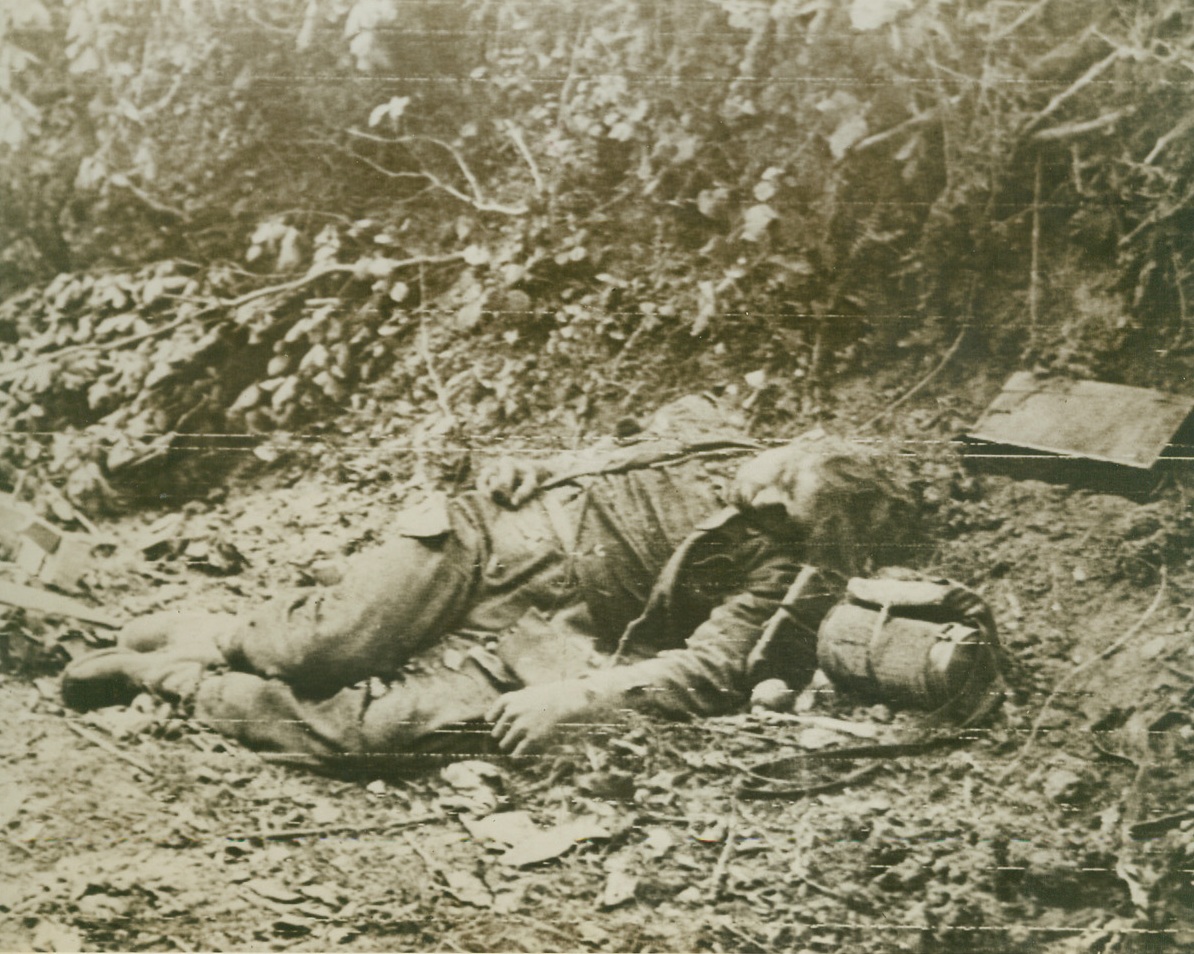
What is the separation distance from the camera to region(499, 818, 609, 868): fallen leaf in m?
2.26

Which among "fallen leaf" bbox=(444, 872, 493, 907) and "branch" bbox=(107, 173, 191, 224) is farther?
"branch" bbox=(107, 173, 191, 224)

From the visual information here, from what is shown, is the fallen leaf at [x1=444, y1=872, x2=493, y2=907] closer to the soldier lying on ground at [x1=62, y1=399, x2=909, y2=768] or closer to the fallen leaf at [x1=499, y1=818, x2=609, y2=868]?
the fallen leaf at [x1=499, y1=818, x2=609, y2=868]

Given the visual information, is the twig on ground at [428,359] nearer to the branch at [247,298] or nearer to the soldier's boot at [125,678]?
the branch at [247,298]

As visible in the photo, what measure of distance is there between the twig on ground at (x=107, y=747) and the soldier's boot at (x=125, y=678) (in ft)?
0.16

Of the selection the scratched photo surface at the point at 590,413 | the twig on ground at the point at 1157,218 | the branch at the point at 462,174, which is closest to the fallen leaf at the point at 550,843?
the scratched photo surface at the point at 590,413

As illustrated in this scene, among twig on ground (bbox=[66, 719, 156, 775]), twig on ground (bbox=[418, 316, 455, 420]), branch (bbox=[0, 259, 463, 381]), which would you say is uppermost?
branch (bbox=[0, 259, 463, 381])

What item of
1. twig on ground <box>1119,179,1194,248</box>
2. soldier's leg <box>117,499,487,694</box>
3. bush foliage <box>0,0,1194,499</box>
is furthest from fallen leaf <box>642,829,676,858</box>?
twig on ground <box>1119,179,1194,248</box>

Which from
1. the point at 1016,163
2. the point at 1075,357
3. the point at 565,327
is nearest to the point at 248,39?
the point at 565,327

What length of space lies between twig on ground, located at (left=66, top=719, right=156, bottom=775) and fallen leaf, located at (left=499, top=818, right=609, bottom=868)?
0.85 m

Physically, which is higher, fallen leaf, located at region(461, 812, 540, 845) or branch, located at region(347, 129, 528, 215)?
branch, located at region(347, 129, 528, 215)

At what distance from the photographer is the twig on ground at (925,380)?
234 cm

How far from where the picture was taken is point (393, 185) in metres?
2.35

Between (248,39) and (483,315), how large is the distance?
848mm

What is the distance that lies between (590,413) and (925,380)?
79 centimetres
